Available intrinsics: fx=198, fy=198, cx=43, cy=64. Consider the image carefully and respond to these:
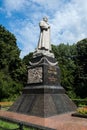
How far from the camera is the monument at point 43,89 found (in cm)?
1205

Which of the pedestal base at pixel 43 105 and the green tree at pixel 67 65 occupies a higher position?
the green tree at pixel 67 65

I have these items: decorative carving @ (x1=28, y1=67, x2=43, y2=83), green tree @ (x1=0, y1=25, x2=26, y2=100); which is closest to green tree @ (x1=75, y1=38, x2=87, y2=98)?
green tree @ (x1=0, y1=25, x2=26, y2=100)

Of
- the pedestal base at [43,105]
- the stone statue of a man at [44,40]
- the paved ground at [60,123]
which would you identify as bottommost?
the paved ground at [60,123]

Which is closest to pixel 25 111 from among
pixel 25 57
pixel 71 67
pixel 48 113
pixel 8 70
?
pixel 48 113

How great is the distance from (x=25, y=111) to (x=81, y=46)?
26.0m

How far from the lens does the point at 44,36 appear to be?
14945 millimetres

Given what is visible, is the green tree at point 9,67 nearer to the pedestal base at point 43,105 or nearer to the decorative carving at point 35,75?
the decorative carving at point 35,75

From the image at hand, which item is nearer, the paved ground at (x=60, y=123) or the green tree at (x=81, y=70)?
the paved ground at (x=60, y=123)

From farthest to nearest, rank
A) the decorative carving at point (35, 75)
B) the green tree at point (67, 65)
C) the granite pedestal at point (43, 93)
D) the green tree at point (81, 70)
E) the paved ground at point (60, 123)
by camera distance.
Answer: the green tree at point (81, 70), the green tree at point (67, 65), the decorative carving at point (35, 75), the granite pedestal at point (43, 93), the paved ground at point (60, 123)

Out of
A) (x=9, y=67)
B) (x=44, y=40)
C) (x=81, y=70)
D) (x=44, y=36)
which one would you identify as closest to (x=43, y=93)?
(x=44, y=40)

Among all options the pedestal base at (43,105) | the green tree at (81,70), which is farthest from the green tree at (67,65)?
the pedestal base at (43,105)

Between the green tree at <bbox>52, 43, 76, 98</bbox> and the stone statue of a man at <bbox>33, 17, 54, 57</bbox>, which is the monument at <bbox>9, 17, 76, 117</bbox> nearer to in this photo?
the stone statue of a man at <bbox>33, 17, 54, 57</bbox>

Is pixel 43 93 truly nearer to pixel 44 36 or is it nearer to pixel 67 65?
pixel 44 36

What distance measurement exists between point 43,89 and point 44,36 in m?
4.32
